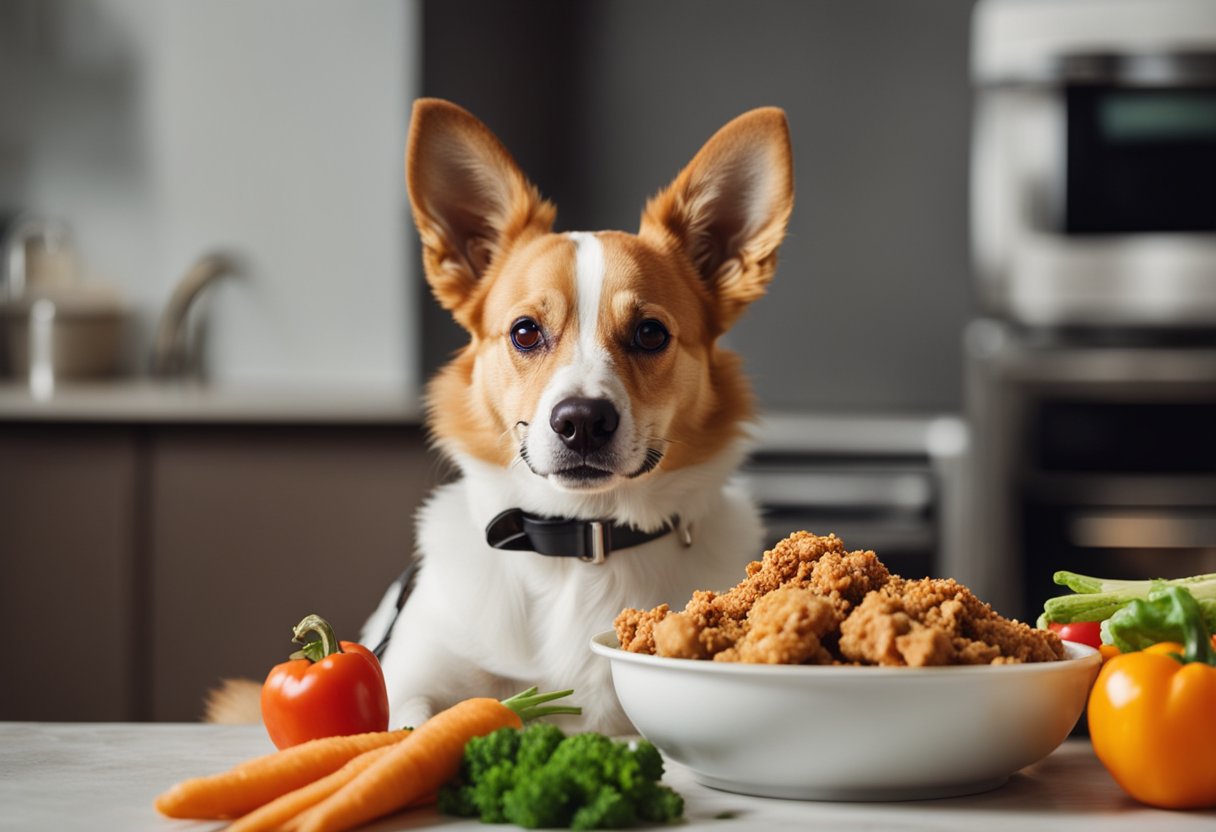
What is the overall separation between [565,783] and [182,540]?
231 cm

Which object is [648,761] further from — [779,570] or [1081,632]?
[1081,632]

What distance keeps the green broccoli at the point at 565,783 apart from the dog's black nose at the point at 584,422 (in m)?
0.49

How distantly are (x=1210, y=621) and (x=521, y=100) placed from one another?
113 inches

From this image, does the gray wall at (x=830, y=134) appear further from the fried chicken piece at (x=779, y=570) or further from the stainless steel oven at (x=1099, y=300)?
the fried chicken piece at (x=779, y=570)

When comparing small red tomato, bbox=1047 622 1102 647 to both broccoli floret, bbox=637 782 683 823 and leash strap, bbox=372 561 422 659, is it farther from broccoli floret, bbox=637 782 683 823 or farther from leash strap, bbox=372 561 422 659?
leash strap, bbox=372 561 422 659

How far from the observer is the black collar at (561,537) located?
145 cm

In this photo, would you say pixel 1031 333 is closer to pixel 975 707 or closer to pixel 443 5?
pixel 443 5

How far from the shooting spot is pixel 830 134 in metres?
3.58

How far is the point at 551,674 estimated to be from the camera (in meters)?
1.44

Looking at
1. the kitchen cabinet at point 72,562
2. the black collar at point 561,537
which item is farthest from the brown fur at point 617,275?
the kitchen cabinet at point 72,562

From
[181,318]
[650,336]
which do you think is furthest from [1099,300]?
[181,318]

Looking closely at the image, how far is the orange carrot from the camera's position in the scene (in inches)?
35.2

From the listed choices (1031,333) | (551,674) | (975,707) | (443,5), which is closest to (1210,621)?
(975,707)

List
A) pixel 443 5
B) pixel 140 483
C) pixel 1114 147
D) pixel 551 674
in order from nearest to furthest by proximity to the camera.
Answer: pixel 551 674 < pixel 1114 147 < pixel 140 483 < pixel 443 5
